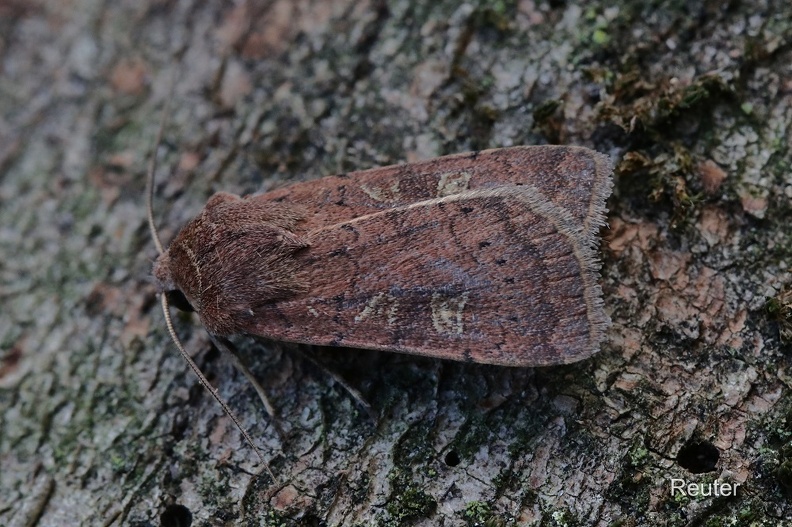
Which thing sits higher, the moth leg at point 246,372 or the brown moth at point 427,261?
the brown moth at point 427,261

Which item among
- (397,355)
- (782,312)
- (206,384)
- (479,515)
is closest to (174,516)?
(206,384)

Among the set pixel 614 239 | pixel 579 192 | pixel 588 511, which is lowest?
pixel 588 511

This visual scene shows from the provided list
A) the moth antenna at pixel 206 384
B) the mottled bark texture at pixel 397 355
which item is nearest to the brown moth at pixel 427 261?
the moth antenna at pixel 206 384

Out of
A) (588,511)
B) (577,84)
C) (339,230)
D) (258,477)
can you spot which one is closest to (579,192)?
(577,84)

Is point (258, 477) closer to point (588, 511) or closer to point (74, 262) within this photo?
point (588, 511)

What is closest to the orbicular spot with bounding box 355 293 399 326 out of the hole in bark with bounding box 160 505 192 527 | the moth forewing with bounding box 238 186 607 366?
the moth forewing with bounding box 238 186 607 366

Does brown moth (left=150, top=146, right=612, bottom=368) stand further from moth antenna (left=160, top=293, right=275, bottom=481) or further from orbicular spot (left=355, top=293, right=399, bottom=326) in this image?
moth antenna (left=160, top=293, right=275, bottom=481)

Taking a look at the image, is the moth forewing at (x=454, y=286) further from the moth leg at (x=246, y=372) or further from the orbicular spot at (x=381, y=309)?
the moth leg at (x=246, y=372)
